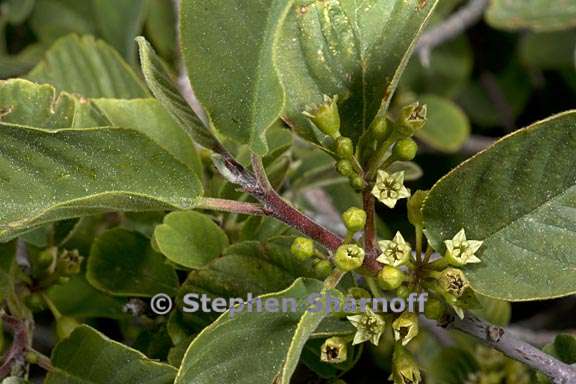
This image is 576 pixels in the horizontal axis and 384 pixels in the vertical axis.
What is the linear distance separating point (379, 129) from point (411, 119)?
0.16 feet

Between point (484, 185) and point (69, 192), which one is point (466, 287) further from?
point (69, 192)

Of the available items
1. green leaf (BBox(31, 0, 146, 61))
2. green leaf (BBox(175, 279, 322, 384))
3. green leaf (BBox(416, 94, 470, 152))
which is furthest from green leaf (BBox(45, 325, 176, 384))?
green leaf (BBox(416, 94, 470, 152))

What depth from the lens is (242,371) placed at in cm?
98

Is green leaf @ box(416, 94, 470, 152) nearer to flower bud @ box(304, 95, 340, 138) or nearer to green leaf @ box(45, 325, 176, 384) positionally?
flower bud @ box(304, 95, 340, 138)

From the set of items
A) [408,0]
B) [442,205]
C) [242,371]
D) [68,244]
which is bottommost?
[68,244]

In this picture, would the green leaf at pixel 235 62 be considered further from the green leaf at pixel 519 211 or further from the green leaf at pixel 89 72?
the green leaf at pixel 89 72

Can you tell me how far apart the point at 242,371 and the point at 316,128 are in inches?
14.0

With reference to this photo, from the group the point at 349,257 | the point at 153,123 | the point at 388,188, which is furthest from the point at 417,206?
the point at 153,123

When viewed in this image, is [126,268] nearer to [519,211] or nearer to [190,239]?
[190,239]

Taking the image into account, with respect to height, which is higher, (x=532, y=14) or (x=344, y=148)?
(x=344, y=148)

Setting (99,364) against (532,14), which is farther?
(532,14)

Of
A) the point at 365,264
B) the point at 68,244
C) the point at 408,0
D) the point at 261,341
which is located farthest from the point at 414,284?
the point at 68,244

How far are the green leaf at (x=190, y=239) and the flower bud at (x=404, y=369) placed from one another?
33 cm

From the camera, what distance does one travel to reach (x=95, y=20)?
245 cm
